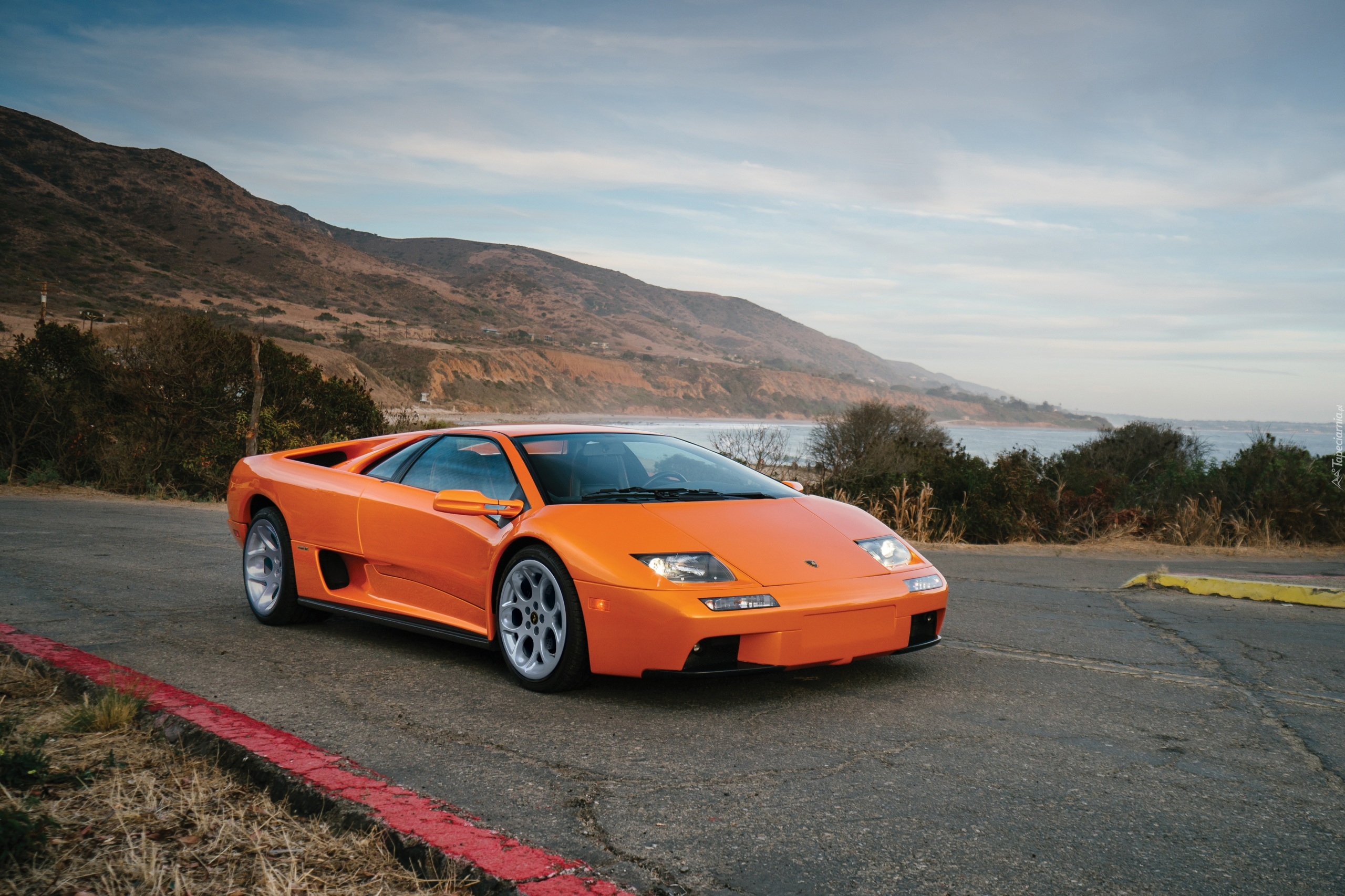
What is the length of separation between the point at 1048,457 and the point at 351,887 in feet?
72.7

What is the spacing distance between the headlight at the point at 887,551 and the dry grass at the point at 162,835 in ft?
9.30

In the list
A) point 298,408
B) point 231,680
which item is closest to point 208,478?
point 298,408

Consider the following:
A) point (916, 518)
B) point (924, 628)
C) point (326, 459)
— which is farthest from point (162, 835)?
point (916, 518)

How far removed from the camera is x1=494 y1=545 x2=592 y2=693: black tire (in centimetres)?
430

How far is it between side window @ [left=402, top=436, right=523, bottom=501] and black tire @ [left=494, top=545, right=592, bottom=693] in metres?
0.48

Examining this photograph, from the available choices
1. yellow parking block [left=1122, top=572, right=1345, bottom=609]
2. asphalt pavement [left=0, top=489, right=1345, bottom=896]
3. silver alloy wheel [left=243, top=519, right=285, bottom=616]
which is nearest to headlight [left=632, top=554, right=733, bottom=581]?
asphalt pavement [left=0, top=489, right=1345, bottom=896]

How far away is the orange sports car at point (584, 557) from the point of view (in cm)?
415

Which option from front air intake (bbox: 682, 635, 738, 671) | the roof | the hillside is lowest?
front air intake (bbox: 682, 635, 738, 671)

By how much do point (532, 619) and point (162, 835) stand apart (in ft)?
6.59

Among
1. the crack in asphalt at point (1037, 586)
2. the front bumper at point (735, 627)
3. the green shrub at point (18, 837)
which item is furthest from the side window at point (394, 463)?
the crack in asphalt at point (1037, 586)

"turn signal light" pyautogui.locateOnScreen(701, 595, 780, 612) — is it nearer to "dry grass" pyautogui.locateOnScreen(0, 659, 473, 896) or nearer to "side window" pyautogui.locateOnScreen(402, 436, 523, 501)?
"side window" pyautogui.locateOnScreen(402, 436, 523, 501)

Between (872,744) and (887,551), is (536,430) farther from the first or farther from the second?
(872,744)

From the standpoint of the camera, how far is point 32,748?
3.23m

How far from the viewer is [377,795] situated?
2959 millimetres
